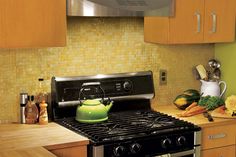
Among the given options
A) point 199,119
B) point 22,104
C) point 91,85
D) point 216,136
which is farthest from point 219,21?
point 22,104

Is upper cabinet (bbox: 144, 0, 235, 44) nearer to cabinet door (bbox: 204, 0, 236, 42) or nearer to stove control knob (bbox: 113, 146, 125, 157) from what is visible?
cabinet door (bbox: 204, 0, 236, 42)

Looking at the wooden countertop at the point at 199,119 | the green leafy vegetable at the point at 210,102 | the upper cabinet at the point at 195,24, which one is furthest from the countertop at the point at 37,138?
the upper cabinet at the point at 195,24

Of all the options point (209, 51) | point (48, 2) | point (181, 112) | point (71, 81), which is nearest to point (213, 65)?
point (209, 51)

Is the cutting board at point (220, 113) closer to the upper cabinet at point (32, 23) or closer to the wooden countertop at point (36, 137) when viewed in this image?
the wooden countertop at point (36, 137)

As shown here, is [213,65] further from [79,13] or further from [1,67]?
[1,67]

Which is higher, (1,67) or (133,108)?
(1,67)

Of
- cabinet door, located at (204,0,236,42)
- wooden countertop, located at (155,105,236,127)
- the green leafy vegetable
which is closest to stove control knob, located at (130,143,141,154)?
wooden countertop, located at (155,105,236,127)

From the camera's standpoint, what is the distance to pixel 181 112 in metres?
3.73

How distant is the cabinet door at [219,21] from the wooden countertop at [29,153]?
1.60 m

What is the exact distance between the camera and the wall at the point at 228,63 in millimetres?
3953

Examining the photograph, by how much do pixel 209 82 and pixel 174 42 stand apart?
58cm

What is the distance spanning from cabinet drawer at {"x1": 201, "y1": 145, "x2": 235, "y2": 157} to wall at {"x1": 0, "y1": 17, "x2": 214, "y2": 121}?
66 cm

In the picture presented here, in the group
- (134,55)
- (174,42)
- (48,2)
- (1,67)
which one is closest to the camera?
(48,2)

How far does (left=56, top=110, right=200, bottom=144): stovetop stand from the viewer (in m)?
3.02
